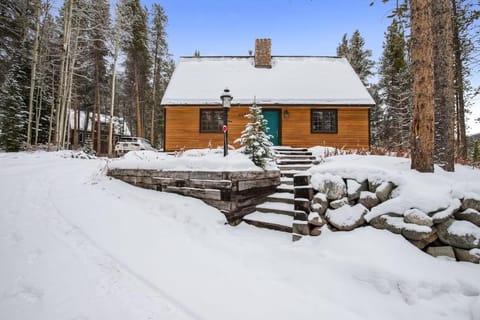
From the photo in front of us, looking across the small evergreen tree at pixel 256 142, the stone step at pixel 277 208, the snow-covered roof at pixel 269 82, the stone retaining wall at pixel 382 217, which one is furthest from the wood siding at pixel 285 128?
the stone retaining wall at pixel 382 217

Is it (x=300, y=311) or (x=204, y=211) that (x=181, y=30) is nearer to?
(x=204, y=211)

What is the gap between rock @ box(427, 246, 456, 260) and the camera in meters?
2.75

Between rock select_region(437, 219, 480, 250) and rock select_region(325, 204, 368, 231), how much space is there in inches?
34.2

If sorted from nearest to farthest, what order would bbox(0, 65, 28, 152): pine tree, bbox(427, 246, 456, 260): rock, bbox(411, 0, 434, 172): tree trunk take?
bbox(427, 246, 456, 260): rock
bbox(411, 0, 434, 172): tree trunk
bbox(0, 65, 28, 152): pine tree

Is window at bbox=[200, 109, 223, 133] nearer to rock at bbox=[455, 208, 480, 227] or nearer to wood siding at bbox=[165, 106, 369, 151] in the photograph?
wood siding at bbox=[165, 106, 369, 151]

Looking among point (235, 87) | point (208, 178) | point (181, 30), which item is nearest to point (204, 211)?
point (208, 178)

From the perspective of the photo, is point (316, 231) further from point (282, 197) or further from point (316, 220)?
point (282, 197)

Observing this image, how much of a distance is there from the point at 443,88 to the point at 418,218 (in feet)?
11.2

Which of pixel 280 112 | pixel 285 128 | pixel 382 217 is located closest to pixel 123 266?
pixel 382 217

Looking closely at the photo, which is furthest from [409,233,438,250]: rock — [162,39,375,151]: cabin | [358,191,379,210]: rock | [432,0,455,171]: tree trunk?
[162,39,375,151]: cabin

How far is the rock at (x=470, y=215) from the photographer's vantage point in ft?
9.20

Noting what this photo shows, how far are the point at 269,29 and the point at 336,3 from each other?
5904mm

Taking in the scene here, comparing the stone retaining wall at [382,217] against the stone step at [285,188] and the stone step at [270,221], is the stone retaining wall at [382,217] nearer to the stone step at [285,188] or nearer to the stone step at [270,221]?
the stone step at [270,221]

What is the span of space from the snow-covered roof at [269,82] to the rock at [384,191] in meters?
7.01
